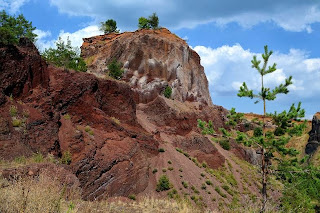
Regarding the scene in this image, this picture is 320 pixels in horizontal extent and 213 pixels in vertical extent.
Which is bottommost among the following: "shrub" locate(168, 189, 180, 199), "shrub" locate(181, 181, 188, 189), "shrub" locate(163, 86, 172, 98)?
"shrub" locate(168, 189, 180, 199)

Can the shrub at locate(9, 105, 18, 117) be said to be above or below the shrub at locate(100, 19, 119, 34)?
below

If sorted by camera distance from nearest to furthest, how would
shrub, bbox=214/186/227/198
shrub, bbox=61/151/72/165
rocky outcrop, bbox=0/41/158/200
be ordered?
rocky outcrop, bbox=0/41/158/200 < shrub, bbox=61/151/72/165 < shrub, bbox=214/186/227/198

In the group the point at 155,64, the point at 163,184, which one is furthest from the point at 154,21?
the point at 163,184

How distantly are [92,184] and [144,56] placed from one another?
138 feet

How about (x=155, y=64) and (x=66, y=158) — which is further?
(x=155, y=64)

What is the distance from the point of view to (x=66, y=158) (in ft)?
53.9

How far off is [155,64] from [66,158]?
136 feet

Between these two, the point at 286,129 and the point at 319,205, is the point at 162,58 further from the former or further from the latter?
the point at 286,129

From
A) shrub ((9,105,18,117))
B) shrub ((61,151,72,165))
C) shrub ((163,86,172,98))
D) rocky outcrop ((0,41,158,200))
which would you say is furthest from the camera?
shrub ((163,86,172,98))

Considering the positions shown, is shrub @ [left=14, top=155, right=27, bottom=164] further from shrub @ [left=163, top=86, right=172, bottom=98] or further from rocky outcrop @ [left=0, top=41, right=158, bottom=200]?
shrub @ [left=163, top=86, right=172, bottom=98]

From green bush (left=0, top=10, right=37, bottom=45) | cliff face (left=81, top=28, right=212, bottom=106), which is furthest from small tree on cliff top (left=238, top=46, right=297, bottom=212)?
cliff face (left=81, top=28, right=212, bottom=106)

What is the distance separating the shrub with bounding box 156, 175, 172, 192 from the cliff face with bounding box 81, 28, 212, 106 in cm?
2581

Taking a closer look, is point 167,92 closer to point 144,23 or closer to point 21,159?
point 144,23

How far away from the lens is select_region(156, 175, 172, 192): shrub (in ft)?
73.9
